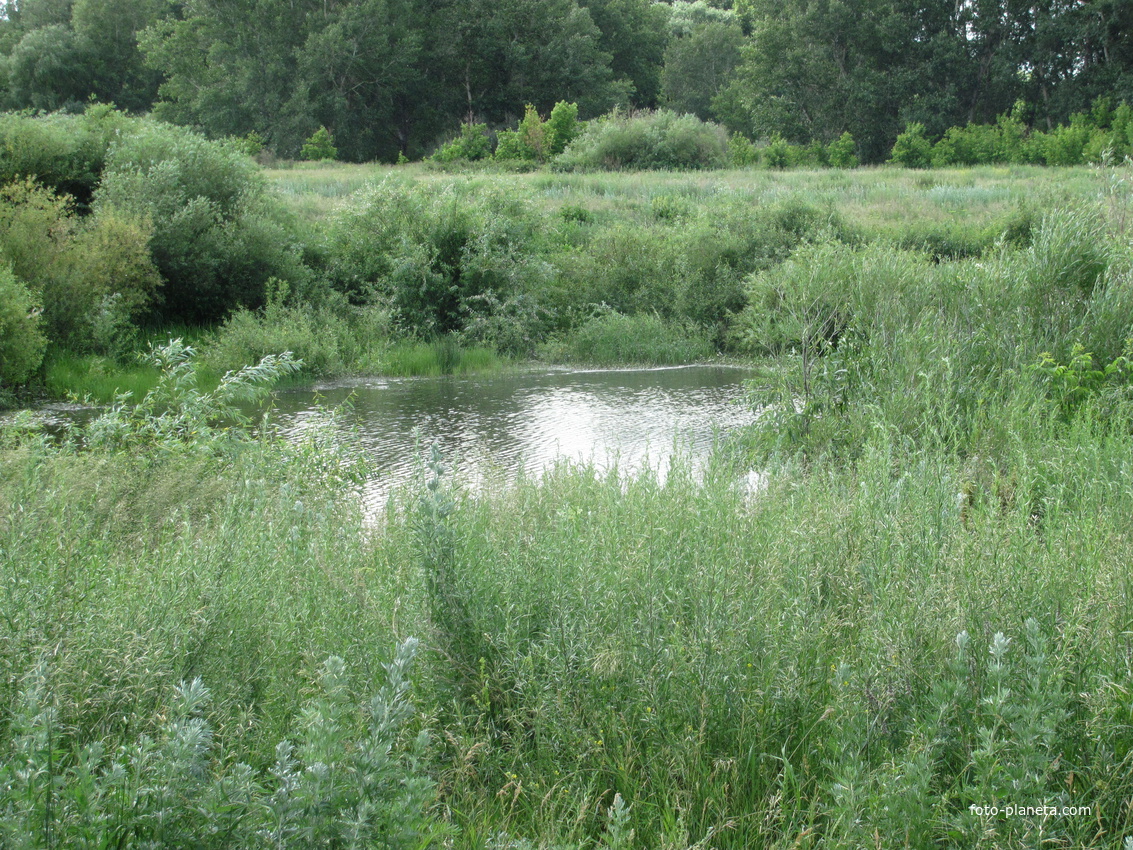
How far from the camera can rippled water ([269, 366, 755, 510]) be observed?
783 centimetres

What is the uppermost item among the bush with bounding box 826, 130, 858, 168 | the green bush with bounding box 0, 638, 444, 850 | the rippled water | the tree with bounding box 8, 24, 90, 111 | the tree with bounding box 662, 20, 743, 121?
the tree with bounding box 662, 20, 743, 121

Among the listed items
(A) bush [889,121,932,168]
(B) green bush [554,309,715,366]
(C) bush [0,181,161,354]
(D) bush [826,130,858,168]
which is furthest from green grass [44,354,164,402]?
(A) bush [889,121,932,168]

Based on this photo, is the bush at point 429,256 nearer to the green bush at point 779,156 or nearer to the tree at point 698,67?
the green bush at point 779,156

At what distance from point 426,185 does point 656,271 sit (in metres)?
5.25

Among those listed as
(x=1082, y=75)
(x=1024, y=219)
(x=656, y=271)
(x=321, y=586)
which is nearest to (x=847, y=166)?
(x=1082, y=75)

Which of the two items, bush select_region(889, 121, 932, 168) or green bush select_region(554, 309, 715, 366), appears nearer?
green bush select_region(554, 309, 715, 366)

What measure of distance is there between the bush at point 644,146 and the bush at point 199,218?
15396mm

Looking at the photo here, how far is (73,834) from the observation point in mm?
1710

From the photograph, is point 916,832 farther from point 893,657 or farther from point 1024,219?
point 1024,219

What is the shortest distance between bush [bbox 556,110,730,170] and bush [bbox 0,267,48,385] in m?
20.8

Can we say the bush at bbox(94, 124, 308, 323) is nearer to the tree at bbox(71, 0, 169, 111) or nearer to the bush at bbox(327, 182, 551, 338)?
the bush at bbox(327, 182, 551, 338)

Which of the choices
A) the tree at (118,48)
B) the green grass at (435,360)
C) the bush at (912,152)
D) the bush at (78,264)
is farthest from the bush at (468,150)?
the bush at (78,264)

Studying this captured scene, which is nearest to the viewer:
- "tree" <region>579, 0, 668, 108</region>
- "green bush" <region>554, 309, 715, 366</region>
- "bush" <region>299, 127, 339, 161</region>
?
"green bush" <region>554, 309, 715, 366</region>

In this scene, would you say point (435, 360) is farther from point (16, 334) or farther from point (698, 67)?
point (698, 67)
